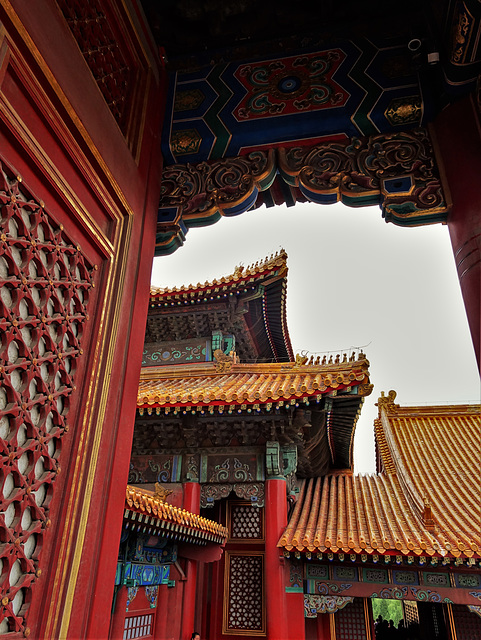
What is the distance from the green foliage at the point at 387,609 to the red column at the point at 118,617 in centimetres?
2030

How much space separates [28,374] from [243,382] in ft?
20.4

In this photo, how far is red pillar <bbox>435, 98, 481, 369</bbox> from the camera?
85.9 inches

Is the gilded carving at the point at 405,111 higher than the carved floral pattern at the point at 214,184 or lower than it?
higher

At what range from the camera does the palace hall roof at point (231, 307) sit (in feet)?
28.6

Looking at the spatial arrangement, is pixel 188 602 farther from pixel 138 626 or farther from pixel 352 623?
pixel 352 623

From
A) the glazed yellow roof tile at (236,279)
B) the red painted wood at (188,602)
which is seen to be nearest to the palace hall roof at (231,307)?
the glazed yellow roof tile at (236,279)

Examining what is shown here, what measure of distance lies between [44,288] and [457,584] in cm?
635

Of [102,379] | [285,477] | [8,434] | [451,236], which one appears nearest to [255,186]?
[451,236]

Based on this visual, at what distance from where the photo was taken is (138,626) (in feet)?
16.9

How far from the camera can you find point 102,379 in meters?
2.08

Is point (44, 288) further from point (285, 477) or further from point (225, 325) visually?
point (225, 325)

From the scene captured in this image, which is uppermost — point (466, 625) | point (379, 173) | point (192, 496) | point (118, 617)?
point (379, 173)

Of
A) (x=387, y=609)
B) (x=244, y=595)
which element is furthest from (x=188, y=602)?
(x=387, y=609)

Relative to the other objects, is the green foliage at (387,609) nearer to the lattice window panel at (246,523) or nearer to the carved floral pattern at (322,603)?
the lattice window panel at (246,523)
